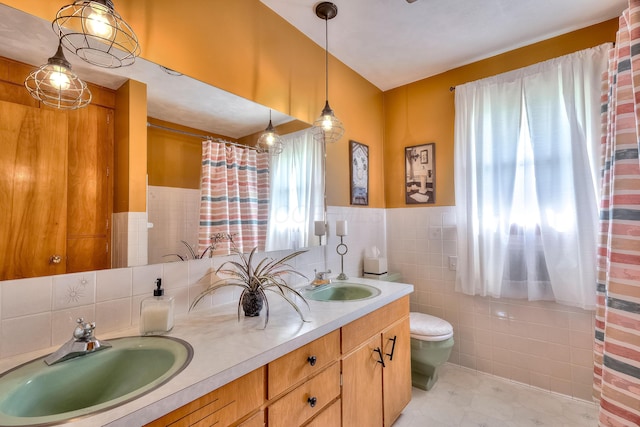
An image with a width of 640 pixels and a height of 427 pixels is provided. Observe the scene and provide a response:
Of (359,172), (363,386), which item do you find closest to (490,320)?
(363,386)

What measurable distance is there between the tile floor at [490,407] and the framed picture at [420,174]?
1513mm

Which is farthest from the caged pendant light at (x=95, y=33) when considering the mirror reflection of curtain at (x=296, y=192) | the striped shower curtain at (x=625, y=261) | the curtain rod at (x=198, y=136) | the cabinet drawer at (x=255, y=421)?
the striped shower curtain at (x=625, y=261)

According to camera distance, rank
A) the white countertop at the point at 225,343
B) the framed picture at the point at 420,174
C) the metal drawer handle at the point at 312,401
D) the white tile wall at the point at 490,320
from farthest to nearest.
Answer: the framed picture at the point at 420,174 → the white tile wall at the point at 490,320 → the metal drawer handle at the point at 312,401 → the white countertop at the point at 225,343

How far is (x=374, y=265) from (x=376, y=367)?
1053 millimetres

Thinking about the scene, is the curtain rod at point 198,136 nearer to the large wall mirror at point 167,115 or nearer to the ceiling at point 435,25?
the large wall mirror at point 167,115

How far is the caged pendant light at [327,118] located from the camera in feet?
5.89

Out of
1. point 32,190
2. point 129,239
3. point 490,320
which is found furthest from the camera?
point 490,320

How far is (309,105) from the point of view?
2.08 meters

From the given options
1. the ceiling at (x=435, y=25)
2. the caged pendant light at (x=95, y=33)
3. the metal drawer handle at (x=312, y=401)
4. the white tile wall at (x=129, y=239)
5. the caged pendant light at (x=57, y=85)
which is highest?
the ceiling at (x=435, y=25)

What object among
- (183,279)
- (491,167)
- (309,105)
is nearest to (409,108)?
(491,167)

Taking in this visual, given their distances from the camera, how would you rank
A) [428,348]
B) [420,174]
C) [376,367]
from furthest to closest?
[420,174], [428,348], [376,367]

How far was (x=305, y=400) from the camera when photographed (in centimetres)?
109

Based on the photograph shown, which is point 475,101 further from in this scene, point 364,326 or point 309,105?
point 364,326

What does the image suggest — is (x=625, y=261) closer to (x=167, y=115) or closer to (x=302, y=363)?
(x=302, y=363)
